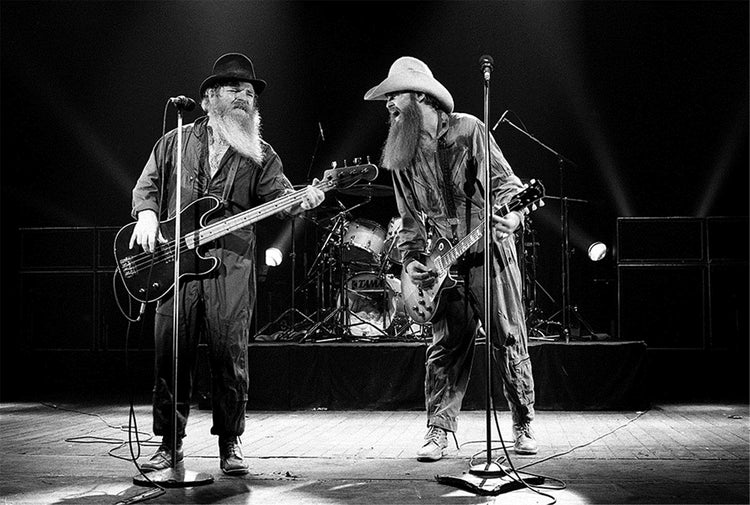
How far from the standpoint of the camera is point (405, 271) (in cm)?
418

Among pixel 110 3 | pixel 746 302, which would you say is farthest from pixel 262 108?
pixel 746 302

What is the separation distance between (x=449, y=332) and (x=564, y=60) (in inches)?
195

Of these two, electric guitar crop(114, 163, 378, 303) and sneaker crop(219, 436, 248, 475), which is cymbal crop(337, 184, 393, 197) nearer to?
electric guitar crop(114, 163, 378, 303)

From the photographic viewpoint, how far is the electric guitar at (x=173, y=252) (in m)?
3.62

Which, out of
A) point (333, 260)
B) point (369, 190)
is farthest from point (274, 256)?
point (369, 190)

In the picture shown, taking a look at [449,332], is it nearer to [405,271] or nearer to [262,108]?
[405,271]

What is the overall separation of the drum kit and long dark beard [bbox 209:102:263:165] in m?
2.96

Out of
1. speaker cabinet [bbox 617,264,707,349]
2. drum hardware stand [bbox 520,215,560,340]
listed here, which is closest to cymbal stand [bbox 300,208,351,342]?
drum hardware stand [bbox 520,215,560,340]

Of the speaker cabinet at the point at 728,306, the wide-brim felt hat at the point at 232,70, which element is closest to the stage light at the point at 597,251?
the speaker cabinet at the point at 728,306

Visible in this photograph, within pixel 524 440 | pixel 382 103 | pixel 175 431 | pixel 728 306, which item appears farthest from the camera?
pixel 382 103

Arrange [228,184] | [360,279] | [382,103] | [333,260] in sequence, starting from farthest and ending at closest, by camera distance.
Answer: [382,103] → [360,279] → [333,260] → [228,184]

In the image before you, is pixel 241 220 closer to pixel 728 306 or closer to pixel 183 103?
pixel 183 103

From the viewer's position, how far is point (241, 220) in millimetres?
3689

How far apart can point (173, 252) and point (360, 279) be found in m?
3.99
